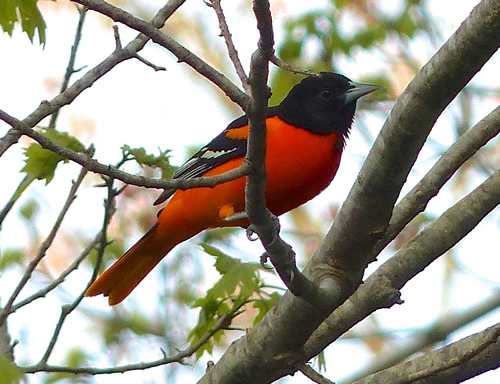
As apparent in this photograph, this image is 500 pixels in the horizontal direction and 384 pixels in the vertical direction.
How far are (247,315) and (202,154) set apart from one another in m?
4.39

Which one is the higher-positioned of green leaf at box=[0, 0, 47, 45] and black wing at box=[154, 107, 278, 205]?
black wing at box=[154, 107, 278, 205]

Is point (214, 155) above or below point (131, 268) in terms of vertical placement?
above

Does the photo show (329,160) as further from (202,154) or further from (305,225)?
(305,225)

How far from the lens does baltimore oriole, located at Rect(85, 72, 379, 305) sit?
3.88m

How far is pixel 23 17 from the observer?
315 centimetres

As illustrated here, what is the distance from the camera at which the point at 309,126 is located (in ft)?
13.5

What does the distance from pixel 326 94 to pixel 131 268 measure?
4.55 feet

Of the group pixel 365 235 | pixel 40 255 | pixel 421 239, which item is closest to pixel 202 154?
pixel 40 255

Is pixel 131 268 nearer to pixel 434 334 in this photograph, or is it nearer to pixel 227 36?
pixel 434 334

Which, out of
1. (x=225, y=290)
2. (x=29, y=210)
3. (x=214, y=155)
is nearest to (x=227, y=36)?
(x=225, y=290)

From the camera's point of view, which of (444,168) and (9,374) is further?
(444,168)

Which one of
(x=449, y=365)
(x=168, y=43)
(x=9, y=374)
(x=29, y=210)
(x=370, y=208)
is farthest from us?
(x=29, y=210)

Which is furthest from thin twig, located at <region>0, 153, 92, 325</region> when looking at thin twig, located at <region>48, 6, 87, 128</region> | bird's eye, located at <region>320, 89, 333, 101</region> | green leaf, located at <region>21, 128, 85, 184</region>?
bird's eye, located at <region>320, 89, 333, 101</region>

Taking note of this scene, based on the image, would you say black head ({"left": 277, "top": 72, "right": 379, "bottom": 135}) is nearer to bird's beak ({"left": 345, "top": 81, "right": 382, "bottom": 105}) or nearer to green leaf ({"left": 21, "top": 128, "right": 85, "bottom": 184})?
bird's beak ({"left": 345, "top": 81, "right": 382, "bottom": 105})
